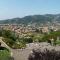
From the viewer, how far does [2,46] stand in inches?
717

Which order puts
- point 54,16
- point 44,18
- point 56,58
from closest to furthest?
1. point 56,58
2. point 44,18
3. point 54,16

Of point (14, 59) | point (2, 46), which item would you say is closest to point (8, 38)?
point (2, 46)

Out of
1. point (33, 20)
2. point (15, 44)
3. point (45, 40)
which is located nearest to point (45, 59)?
point (15, 44)

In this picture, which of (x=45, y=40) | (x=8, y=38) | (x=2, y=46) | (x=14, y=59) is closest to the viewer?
(x=14, y=59)

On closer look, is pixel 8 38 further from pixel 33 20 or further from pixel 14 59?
pixel 33 20

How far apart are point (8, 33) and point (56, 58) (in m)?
16.0

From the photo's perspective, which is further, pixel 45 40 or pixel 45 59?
pixel 45 40

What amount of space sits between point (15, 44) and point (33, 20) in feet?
245

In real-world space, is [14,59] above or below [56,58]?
below

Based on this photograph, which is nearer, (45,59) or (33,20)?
(45,59)

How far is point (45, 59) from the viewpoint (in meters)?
7.10

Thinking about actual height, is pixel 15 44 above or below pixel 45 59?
below

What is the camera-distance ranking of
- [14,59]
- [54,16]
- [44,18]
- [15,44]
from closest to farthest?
[14,59], [15,44], [44,18], [54,16]

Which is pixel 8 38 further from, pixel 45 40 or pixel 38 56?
pixel 38 56
